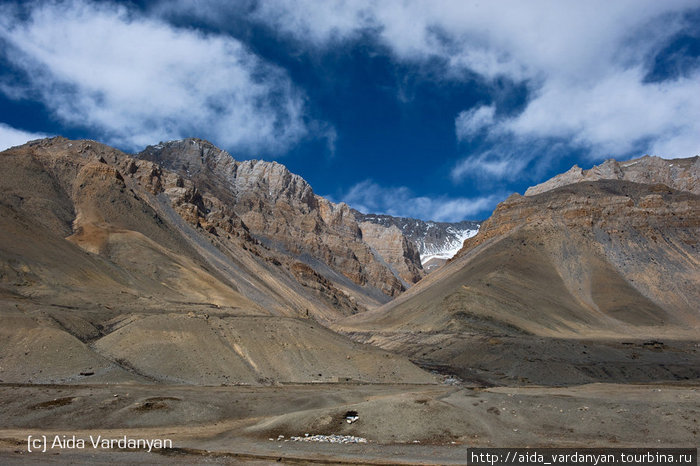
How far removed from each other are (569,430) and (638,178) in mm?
191787

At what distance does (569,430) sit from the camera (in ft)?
79.7

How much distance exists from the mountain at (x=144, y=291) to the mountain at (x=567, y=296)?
1760 centimetres

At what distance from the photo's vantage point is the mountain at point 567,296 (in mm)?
63406

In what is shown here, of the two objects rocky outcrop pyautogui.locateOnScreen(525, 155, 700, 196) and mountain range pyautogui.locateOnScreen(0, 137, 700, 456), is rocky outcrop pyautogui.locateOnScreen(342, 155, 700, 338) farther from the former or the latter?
rocky outcrop pyautogui.locateOnScreen(525, 155, 700, 196)

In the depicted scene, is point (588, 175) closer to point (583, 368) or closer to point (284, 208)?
point (284, 208)

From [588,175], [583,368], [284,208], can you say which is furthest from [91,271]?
[588,175]

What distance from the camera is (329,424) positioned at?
24.9 metres

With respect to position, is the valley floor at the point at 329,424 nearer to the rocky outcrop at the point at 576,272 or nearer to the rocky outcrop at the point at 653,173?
the rocky outcrop at the point at 576,272

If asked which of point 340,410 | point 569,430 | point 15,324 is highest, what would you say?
point 15,324

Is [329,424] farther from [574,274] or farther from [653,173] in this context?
[653,173]

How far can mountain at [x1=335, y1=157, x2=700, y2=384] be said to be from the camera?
63.4 meters

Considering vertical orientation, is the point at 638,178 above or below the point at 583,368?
above

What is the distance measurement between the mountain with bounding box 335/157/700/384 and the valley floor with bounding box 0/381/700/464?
1181 inches

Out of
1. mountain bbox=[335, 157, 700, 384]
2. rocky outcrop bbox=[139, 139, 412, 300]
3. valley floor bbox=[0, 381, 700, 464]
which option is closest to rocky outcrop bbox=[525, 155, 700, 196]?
mountain bbox=[335, 157, 700, 384]
